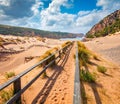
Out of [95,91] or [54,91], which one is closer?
[54,91]

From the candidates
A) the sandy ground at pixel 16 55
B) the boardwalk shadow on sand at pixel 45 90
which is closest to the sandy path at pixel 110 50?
the boardwalk shadow on sand at pixel 45 90

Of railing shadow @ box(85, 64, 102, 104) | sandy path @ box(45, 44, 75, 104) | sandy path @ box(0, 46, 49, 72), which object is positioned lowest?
sandy path @ box(0, 46, 49, 72)

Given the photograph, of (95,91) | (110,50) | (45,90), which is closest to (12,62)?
(110,50)

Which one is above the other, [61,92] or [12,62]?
[61,92]

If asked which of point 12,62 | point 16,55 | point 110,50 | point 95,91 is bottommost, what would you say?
point 12,62

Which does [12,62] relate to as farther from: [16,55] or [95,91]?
[95,91]

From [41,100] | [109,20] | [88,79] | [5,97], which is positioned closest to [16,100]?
[5,97]

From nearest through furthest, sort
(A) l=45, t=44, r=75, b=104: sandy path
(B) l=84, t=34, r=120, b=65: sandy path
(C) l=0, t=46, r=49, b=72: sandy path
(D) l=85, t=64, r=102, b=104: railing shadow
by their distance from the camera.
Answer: (A) l=45, t=44, r=75, b=104: sandy path
(D) l=85, t=64, r=102, b=104: railing shadow
(B) l=84, t=34, r=120, b=65: sandy path
(C) l=0, t=46, r=49, b=72: sandy path

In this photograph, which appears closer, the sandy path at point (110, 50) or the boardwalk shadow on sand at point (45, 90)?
the boardwalk shadow on sand at point (45, 90)

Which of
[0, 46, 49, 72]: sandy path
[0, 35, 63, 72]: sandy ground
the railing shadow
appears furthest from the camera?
[0, 35, 63, 72]: sandy ground

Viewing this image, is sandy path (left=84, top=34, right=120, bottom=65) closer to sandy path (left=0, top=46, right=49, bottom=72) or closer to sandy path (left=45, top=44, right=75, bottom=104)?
sandy path (left=45, top=44, right=75, bottom=104)

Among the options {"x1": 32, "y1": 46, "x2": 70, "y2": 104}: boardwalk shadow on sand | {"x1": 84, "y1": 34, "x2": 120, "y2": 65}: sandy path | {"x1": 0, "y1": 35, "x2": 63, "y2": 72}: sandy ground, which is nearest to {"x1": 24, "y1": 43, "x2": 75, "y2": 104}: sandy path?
{"x1": 32, "y1": 46, "x2": 70, "y2": 104}: boardwalk shadow on sand

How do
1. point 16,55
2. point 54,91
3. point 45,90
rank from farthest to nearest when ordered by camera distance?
point 16,55 < point 45,90 < point 54,91

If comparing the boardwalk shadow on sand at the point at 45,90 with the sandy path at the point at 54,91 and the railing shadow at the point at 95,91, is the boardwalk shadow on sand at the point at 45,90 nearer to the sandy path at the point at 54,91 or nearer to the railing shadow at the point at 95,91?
the sandy path at the point at 54,91
